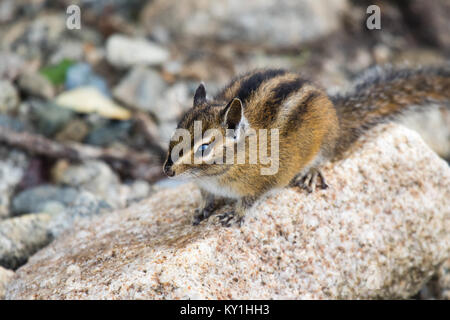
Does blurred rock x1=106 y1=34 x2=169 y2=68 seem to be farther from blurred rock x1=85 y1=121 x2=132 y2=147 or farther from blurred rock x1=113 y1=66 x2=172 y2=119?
blurred rock x1=85 y1=121 x2=132 y2=147

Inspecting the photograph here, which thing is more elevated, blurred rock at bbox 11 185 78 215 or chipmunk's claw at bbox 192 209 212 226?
chipmunk's claw at bbox 192 209 212 226

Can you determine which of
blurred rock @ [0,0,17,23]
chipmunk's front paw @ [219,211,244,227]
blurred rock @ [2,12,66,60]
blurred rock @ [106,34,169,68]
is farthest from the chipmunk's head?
blurred rock @ [0,0,17,23]

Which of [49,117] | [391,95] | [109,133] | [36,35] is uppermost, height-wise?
[36,35]

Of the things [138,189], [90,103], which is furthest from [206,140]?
[90,103]

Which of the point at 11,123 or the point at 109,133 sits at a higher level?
the point at 11,123

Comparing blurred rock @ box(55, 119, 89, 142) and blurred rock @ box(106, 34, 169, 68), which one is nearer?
blurred rock @ box(55, 119, 89, 142)

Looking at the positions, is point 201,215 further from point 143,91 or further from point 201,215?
point 143,91
